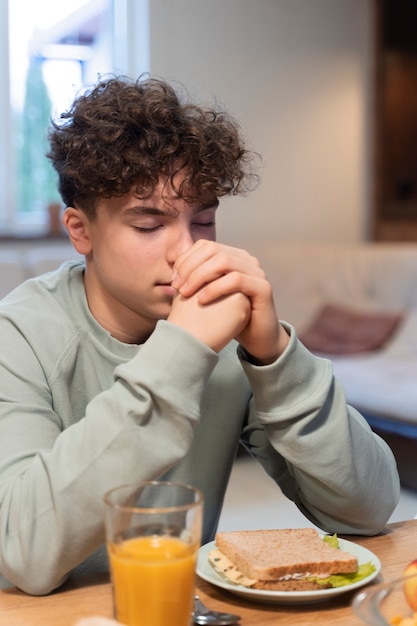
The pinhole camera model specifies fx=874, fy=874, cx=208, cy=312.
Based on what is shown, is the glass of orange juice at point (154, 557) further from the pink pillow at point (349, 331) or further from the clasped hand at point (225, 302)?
the pink pillow at point (349, 331)

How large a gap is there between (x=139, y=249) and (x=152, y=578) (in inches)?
22.7

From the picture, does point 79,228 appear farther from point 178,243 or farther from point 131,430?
point 131,430

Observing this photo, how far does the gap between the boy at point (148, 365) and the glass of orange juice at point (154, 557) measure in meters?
0.17

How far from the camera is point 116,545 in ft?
2.43

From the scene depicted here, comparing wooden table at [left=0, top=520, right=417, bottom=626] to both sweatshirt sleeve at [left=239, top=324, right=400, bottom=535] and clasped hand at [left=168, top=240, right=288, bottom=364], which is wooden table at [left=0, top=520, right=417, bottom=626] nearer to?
sweatshirt sleeve at [left=239, top=324, right=400, bottom=535]

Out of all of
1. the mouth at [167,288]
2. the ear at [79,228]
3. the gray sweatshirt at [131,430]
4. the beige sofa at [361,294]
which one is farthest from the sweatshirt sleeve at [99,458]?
A: the beige sofa at [361,294]

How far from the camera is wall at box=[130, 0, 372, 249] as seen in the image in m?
4.96

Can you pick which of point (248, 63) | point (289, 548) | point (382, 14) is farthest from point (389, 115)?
point (289, 548)

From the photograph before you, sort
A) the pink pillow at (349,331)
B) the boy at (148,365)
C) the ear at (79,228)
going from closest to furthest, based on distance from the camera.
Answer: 1. the boy at (148,365)
2. the ear at (79,228)
3. the pink pillow at (349,331)

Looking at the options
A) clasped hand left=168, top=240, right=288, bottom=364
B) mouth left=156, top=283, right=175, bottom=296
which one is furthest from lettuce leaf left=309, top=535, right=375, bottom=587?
mouth left=156, top=283, right=175, bottom=296

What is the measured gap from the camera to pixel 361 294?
4727mm

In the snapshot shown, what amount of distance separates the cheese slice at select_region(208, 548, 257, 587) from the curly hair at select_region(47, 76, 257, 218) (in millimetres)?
485

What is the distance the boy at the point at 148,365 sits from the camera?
0.92 metres

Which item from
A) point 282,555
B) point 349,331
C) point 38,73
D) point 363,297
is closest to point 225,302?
point 282,555
